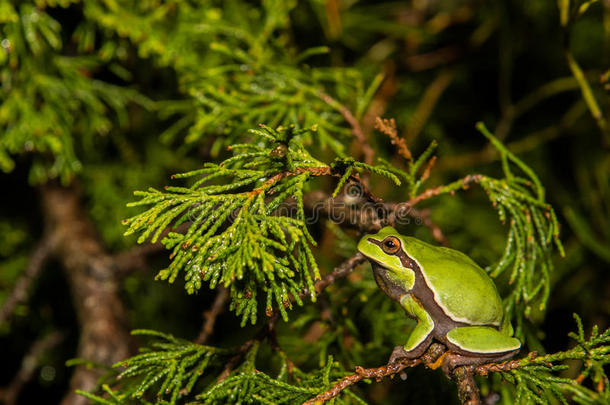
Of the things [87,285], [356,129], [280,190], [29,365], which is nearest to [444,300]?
[280,190]

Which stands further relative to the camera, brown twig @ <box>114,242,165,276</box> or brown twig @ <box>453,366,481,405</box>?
brown twig @ <box>114,242,165,276</box>

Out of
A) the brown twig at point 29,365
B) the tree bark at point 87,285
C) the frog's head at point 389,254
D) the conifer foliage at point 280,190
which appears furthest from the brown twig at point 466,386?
the brown twig at point 29,365

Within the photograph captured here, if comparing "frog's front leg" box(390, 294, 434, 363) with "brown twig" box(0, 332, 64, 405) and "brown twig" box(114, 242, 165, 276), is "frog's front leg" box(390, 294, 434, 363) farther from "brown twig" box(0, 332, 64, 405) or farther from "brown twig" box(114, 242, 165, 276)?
"brown twig" box(0, 332, 64, 405)

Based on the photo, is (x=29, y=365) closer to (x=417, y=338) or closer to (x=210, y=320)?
(x=210, y=320)

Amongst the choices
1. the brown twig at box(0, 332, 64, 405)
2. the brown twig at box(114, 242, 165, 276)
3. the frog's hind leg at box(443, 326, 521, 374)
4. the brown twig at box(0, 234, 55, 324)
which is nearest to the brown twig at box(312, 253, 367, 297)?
the frog's hind leg at box(443, 326, 521, 374)

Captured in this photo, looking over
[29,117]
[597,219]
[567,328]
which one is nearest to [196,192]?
[29,117]

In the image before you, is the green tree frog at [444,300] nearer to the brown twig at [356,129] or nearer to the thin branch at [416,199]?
the thin branch at [416,199]

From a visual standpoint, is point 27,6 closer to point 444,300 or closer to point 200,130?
point 200,130
